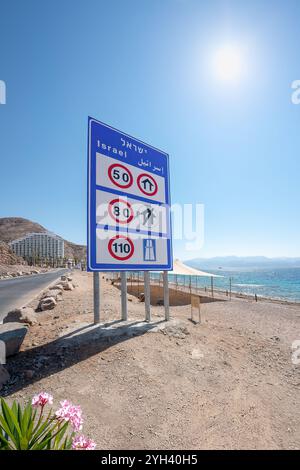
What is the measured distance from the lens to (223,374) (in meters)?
5.04

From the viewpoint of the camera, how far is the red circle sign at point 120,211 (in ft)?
22.0

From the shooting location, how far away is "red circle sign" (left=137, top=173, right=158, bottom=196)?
7.59 metres

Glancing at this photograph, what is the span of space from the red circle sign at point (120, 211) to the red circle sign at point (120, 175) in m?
0.47

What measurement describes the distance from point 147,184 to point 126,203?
1.12 m

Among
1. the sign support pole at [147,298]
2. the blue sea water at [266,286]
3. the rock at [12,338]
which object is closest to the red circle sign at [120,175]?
the sign support pole at [147,298]

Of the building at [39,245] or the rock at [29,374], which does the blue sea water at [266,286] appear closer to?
the rock at [29,374]

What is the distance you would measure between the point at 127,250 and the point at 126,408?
3.80m

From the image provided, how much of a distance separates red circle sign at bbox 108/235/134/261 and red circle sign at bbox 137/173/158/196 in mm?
1655

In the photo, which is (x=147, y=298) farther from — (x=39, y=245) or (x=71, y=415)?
(x=39, y=245)

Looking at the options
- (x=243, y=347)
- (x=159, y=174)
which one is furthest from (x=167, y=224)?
(x=243, y=347)

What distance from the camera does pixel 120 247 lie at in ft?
22.1

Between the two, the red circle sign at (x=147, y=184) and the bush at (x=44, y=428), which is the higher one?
the red circle sign at (x=147, y=184)

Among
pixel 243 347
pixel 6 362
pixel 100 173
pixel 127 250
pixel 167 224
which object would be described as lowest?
pixel 243 347
